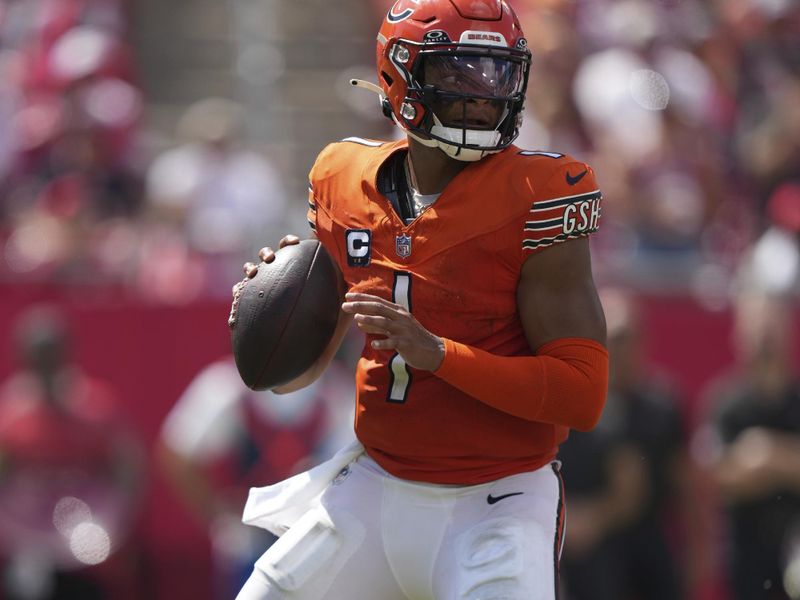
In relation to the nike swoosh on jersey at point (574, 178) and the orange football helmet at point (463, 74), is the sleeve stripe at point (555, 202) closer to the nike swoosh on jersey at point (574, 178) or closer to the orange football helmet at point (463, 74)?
the nike swoosh on jersey at point (574, 178)

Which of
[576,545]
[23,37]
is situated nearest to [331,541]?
[576,545]

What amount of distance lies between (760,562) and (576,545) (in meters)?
0.85

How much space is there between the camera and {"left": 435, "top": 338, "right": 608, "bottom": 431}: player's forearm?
362 cm

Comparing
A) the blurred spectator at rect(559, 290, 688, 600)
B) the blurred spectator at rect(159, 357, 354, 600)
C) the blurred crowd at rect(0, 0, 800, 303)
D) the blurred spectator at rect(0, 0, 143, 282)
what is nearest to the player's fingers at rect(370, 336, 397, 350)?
the blurred spectator at rect(559, 290, 688, 600)

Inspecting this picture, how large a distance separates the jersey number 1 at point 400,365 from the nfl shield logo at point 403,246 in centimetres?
5

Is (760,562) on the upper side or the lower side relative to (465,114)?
lower

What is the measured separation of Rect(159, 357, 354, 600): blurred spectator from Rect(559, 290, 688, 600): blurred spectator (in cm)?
118

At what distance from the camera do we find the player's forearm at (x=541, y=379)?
362cm

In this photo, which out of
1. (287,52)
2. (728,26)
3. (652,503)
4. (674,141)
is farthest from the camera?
(287,52)

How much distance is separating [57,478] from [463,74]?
14.6ft

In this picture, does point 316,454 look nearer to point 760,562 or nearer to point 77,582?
point 77,582

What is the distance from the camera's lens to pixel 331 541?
387 centimetres

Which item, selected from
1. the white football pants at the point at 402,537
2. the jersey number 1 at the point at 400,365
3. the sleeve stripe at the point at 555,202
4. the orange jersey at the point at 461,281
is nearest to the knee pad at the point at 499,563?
the white football pants at the point at 402,537

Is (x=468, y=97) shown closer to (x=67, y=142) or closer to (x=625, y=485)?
(x=625, y=485)
